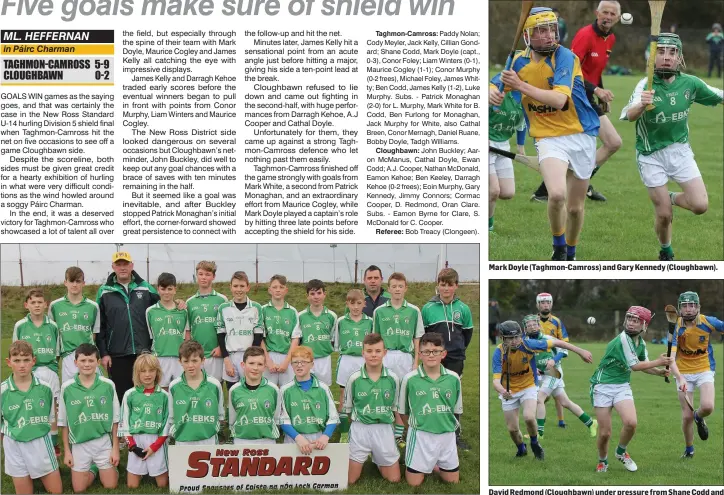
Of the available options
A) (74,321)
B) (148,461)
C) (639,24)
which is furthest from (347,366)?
(639,24)

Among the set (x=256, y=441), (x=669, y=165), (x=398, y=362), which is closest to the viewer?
(x=256, y=441)

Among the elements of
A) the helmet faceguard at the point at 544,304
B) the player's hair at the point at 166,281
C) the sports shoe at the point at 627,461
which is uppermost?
the player's hair at the point at 166,281

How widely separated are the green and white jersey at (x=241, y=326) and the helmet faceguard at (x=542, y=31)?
371 centimetres

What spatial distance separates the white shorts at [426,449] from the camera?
880 centimetres

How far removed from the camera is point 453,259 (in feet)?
33.9

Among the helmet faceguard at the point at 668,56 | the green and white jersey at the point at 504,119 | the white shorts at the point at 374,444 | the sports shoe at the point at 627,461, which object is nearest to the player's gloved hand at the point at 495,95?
the green and white jersey at the point at 504,119

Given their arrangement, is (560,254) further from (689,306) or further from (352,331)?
(352,331)

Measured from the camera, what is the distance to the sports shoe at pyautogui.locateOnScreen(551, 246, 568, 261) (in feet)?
32.7

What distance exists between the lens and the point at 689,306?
10.4 metres

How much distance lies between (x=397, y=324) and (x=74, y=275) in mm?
3153

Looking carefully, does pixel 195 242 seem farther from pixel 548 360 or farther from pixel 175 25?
→ pixel 548 360

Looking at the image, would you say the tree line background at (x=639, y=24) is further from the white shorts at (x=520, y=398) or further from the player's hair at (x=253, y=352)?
the player's hair at (x=253, y=352)

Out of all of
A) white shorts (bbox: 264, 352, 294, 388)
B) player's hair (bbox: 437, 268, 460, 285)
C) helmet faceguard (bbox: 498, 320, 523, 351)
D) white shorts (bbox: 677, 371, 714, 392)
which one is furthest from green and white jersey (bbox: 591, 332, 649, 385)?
white shorts (bbox: 264, 352, 294, 388)

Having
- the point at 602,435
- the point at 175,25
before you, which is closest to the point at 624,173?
the point at 602,435
